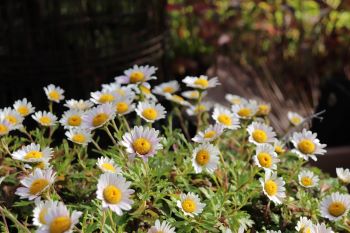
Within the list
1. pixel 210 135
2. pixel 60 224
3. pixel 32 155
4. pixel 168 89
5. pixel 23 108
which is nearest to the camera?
pixel 60 224

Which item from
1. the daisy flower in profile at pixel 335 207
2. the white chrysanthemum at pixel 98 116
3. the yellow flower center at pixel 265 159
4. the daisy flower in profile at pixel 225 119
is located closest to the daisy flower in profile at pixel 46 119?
the white chrysanthemum at pixel 98 116

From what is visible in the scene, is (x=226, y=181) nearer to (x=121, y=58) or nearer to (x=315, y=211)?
(x=315, y=211)

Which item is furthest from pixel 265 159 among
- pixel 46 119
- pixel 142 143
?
pixel 46 119

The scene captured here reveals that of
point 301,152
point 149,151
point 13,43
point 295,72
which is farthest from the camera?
point 295,72

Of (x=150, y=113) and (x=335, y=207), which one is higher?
(x=150, y=113)

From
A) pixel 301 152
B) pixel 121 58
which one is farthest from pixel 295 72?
pixel 301 152

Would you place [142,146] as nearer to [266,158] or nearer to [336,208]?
[266,158]

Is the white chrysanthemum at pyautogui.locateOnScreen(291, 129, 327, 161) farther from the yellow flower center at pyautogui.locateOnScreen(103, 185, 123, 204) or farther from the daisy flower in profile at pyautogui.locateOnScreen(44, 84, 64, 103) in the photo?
the daisy flower in profile at pyautogui.locateOnScreen(44, 84, 64, 103)
